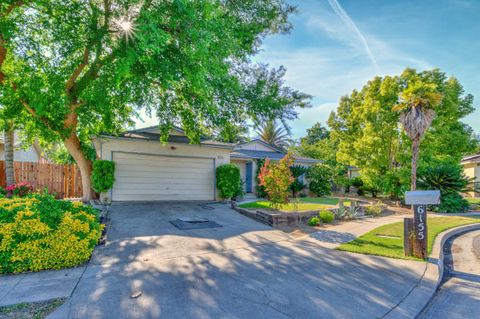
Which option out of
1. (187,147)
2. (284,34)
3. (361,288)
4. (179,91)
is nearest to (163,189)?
(187,147)

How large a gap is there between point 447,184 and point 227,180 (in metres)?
11.2

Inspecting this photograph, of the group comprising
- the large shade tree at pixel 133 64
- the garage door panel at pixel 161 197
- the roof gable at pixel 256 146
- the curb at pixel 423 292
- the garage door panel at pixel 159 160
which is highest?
the large shade tree at pixel 133 64

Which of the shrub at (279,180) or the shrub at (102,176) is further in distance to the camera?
the shrub at (102,176)

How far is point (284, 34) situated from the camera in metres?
10.0

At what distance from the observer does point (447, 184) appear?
12.5 metres

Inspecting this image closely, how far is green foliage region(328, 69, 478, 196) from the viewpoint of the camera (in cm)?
1391

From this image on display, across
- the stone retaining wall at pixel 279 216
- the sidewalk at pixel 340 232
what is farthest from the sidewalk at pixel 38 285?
the stone retaining wall at pixel 279 216

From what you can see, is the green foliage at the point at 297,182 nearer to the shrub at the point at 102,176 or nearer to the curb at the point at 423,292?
the curb at the point at 423,292

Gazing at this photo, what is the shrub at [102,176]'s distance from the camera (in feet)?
31.5

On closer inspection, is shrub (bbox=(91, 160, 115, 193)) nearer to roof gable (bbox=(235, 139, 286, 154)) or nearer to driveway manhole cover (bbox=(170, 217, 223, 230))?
driveway manhole cover (bbox=(170, 217, 223, 230))

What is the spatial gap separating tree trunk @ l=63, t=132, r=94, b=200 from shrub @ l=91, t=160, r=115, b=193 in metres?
0.73

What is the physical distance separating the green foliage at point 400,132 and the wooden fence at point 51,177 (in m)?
16.6

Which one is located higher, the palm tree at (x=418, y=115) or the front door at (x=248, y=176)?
the palm tree at (x=418, y=115)

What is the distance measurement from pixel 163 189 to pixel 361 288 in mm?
9325
